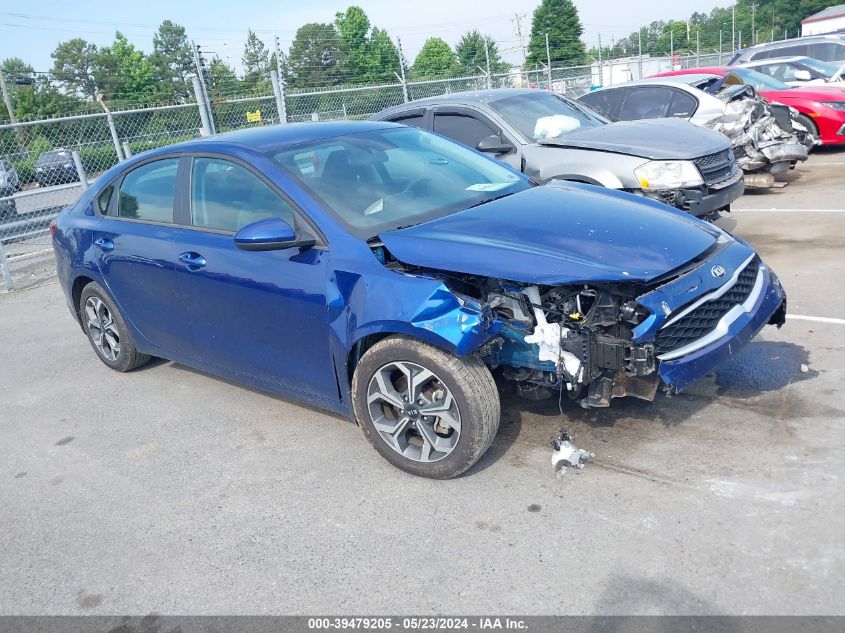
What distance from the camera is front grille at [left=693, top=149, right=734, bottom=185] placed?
685cm

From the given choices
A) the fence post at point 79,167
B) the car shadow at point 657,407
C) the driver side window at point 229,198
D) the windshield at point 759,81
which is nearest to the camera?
the car shadow at point 657,407

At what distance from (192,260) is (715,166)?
494 centimetres

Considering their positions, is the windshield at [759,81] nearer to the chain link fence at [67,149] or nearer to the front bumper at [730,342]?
the chain link fence at [67,149]

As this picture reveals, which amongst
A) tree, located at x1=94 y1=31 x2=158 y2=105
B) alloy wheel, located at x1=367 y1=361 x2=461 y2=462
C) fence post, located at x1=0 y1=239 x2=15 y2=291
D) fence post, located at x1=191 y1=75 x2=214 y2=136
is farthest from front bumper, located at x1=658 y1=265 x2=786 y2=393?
tree, located at x1=94 y1=31 x2=158 y2=105

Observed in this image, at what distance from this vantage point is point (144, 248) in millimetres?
4855

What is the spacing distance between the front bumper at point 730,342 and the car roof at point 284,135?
8.23ft

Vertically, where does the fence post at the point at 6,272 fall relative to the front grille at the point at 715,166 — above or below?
below

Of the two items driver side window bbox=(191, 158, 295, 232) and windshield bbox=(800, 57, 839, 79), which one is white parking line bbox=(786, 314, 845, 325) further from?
windshield bbox=(800, 57, 839, 79)

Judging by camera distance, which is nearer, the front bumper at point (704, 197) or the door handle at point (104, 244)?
the door handle at point (104, 244)

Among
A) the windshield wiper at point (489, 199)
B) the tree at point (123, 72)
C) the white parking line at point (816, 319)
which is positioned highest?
the tree at point (123, 72)

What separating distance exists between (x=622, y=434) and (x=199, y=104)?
957cm

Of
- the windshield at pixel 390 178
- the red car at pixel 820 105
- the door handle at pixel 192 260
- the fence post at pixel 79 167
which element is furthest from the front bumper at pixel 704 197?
the fence post at pixel 79 167

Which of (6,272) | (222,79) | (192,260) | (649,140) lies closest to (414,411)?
(192,260)

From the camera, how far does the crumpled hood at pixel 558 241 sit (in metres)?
3.37
